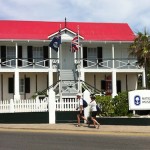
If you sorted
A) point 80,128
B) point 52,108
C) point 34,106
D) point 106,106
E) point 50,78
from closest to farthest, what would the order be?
point 80,128 < point 106,106 < point 52,108 < point 34,106 < point 50,78

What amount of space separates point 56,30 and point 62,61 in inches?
135

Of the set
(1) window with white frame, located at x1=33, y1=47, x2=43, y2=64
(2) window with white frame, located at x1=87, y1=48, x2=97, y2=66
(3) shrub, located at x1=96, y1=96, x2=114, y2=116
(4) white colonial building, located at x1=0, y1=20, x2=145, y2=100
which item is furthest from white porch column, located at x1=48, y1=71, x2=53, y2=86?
(3) shrub, located at x1=96, y1=96, x2=114, y2=116

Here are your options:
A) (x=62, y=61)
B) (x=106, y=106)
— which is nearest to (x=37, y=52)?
(x=62, y=61)

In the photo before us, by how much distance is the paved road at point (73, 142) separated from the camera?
12742 millimetres

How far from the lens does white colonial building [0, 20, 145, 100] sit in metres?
32.6

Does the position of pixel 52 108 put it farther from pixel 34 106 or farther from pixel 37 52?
pixel 37 52

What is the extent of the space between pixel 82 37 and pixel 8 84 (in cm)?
781

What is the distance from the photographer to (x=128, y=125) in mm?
19516

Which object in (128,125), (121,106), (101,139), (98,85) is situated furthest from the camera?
(98,85)

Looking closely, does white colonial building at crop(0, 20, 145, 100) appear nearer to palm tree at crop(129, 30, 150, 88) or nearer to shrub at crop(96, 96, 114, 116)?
palm tree at crop(129, 30, 150, 88)

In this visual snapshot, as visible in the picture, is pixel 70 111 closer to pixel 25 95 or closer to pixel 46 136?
pixel 46 136

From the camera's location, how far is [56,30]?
118 feet

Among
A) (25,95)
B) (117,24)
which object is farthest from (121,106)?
(117,24)

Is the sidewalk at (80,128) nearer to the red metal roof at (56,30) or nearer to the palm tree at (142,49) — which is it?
the palm tree at (142,49)
